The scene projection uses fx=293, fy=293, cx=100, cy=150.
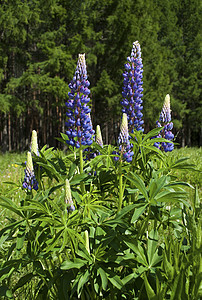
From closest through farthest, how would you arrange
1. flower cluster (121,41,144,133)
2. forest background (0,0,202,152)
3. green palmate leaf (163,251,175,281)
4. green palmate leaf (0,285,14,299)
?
1. green palmate leaf (163,251,175,281)
2. green palmate leaf (0,285,14,299)
3. flower cluster (121,41,144,133)
4. forest background (0,0,202,152)

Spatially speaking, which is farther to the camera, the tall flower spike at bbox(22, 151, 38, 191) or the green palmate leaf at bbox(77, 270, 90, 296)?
the tall flower spike at bbox(22, 151, 38, 191)

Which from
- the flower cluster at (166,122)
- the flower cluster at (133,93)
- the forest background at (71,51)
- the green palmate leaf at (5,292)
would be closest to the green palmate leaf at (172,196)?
the flower cluster at (166,122)

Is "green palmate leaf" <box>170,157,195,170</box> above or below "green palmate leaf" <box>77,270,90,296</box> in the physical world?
above

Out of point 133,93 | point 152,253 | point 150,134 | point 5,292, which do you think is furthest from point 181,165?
point 5,292

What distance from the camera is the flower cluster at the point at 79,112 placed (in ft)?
6.22

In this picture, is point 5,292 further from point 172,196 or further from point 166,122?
point 166,122

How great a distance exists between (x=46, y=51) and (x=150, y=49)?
260 inches

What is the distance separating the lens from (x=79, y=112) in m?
1.92

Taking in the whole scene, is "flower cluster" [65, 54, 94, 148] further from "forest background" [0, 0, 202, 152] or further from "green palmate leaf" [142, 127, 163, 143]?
"forest background" [0, 0, 202, 152]

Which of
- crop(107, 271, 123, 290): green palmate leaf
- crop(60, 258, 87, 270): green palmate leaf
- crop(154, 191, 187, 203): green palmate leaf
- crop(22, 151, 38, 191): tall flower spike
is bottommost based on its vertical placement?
crop(107, 271, 123, 290): green palmate leaf

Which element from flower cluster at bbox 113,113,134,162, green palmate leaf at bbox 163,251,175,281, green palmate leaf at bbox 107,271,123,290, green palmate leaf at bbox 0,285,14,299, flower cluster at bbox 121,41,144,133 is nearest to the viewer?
green palmate leaf at bbox 163,251,175,281

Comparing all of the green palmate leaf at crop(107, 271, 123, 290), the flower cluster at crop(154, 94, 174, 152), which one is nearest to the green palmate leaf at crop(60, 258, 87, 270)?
the green palmate leaf at crop(107, 271, 123, 290)

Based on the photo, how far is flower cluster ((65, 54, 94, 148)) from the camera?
189 cm

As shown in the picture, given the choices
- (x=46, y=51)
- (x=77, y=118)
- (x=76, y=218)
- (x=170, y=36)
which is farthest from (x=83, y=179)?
(x=170, y=36)
